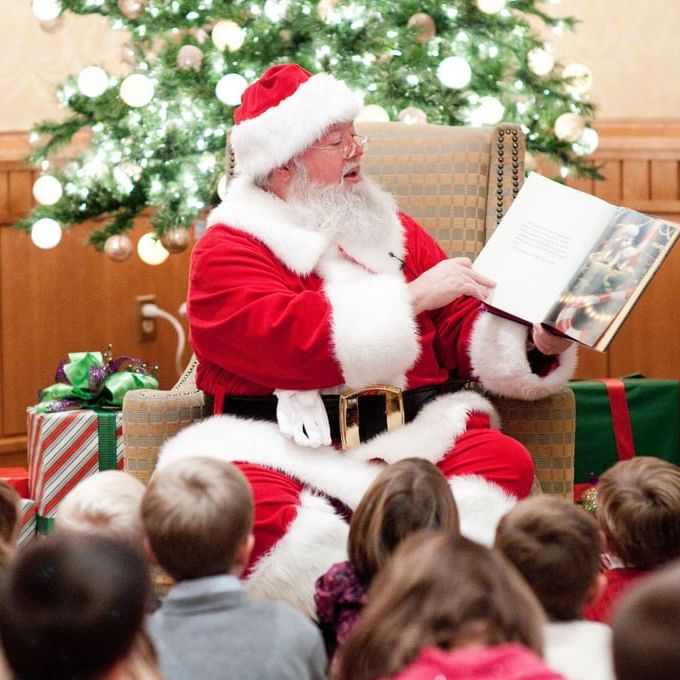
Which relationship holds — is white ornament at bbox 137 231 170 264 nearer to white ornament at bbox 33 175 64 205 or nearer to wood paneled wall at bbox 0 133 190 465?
white ornament at bbox 33 175 64 205

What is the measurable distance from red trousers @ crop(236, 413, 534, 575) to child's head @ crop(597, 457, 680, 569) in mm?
437

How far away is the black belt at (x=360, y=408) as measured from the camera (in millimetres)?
2953

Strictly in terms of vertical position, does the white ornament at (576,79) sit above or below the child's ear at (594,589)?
above

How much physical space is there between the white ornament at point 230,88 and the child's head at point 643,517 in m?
2.27

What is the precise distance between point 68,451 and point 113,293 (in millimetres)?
1709

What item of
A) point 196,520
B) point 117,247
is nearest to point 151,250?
point 117,247

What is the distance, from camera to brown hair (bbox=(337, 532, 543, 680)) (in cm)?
155

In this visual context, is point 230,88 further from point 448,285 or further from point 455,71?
point 448,285

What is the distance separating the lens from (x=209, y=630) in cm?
186

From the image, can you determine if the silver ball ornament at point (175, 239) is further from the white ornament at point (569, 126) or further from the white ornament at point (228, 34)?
the white ornament at point (569, 126)

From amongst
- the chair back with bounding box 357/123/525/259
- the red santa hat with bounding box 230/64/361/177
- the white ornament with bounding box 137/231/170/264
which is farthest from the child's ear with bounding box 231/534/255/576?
the white ornament with bounding box 137/231/170/264

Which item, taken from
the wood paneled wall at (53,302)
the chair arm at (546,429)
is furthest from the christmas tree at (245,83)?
the chair arm at (546,429)

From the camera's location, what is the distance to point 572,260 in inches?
114

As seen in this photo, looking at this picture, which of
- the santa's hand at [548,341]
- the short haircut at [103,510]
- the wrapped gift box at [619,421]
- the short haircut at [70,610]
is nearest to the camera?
the short haircut at [70,610]
